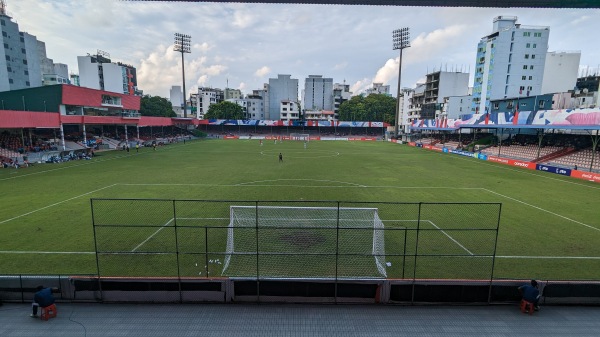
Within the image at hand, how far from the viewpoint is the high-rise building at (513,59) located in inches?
2744

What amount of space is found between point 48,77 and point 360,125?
10477 cm

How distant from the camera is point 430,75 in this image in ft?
300

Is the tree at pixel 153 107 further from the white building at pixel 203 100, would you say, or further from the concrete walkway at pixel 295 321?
the concrete walkway at pixel 295 321

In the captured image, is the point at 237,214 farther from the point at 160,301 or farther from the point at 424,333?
the point at 424,333

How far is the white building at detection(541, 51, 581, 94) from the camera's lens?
234ft

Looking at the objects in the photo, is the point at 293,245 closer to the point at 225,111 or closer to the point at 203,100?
the point at 225,111

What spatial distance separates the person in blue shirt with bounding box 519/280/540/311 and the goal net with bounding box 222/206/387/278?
3.96 m

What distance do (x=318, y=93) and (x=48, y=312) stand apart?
139543 millimetres

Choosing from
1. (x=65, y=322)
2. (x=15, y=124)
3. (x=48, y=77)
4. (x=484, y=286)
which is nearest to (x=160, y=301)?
(x=65, y=322)

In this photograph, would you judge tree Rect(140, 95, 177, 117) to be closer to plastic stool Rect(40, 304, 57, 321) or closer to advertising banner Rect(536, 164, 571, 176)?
plastic stool Rect(40, 304, 57, 321)

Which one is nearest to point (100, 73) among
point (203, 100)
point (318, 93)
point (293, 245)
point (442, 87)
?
point (203, 100)

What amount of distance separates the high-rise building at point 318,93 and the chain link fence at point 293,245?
423 ft

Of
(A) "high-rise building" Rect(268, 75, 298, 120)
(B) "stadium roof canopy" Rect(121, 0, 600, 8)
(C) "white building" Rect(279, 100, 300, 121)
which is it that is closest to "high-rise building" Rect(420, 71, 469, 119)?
(C) "white building" Rect(279, 100, 300, 121)

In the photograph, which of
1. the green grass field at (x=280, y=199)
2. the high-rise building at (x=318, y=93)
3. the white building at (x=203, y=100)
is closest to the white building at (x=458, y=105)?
the green grass field at (x=280, y=199)
